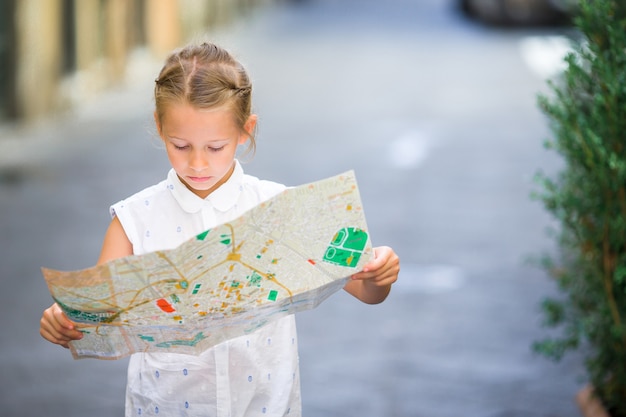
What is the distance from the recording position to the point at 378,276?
2.17m

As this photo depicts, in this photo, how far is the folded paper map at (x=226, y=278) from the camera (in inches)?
76.7

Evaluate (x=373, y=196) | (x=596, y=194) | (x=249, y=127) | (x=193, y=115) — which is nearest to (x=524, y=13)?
(x=373, y=196)

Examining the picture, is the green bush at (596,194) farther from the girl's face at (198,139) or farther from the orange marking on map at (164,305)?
the orange marking on map at (164,305)

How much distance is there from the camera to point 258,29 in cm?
1991

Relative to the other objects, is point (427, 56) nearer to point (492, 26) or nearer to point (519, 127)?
Result: point (492, 26)

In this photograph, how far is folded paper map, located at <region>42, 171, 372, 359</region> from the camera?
1.95m

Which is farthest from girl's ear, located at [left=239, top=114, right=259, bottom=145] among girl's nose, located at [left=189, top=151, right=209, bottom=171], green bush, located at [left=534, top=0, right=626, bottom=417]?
green bush, located at [left=534, top=0, right=626, bottom=417]

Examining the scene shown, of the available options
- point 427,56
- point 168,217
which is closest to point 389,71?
point 427,56

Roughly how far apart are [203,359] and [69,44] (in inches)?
393

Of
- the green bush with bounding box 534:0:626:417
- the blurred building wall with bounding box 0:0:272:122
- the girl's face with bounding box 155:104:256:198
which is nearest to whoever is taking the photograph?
the girl's face with bounding box 155:104:256:198

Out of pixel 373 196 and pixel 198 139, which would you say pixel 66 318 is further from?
pixel 373 196

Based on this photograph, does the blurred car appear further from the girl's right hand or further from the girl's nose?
the girl's right hand

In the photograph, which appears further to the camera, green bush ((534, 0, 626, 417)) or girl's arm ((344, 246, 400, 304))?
green bush ((534, 0, 626, 417))

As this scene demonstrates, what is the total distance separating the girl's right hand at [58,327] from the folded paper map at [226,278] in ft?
0.07
